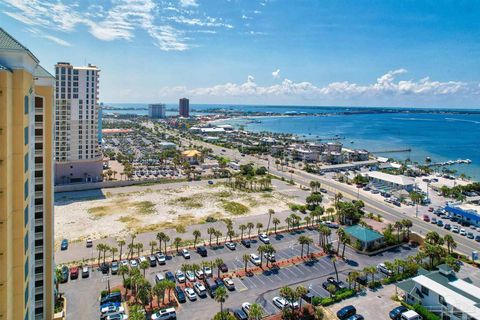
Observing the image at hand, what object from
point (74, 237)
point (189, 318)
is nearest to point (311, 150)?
point (74, 237)

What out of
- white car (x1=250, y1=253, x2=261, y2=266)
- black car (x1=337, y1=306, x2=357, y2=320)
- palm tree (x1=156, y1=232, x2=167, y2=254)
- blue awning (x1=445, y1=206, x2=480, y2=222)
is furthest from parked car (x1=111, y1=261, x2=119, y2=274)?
blue awning (x1=445, y1=206, x2=480, y2=222)

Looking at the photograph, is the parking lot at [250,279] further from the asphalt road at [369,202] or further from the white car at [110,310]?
the asphalt road at [369,202]

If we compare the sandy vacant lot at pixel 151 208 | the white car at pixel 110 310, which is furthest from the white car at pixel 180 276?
the sandy vacant lot at pixel 151 208

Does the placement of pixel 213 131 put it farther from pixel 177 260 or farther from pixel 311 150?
pixel 177 260

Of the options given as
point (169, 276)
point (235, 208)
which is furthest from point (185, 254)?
point (235, 208)

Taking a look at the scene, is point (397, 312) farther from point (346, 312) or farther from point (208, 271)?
point (208, 271)

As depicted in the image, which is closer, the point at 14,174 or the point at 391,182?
the point at 14,174

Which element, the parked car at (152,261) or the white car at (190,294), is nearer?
the white car at (190,294)
